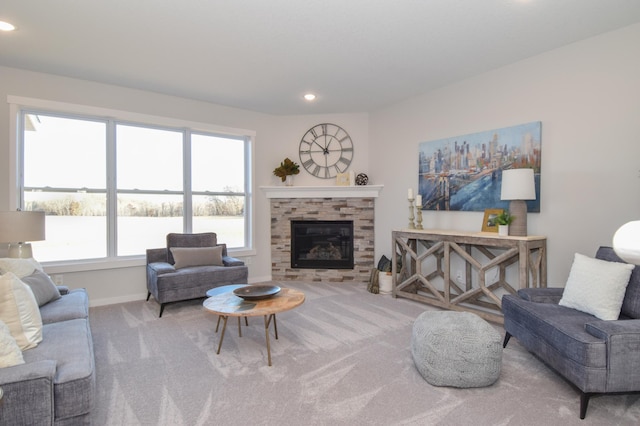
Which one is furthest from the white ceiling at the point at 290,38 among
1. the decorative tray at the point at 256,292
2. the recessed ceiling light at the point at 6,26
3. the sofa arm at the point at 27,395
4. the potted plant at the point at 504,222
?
the sofa arm at the point at 27,395

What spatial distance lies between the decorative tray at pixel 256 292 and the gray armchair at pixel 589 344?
1.92 metres

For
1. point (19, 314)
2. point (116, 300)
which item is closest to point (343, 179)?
point (116, 300)

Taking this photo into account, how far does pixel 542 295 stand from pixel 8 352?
3326mm

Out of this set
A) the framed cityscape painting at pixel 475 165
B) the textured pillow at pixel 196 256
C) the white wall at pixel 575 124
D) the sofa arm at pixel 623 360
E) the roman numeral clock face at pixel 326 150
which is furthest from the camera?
the roman numeral clock face at pixel 326 150

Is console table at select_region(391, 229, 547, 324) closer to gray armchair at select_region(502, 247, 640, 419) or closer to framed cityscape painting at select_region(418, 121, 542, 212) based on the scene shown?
framed cityscape painting at select_region(418, 121, 542, 212)

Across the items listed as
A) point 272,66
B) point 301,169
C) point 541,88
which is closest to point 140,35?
point 272,66

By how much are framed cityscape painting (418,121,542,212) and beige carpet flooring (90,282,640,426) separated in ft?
5.39

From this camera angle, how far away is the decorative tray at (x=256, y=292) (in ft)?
9.34

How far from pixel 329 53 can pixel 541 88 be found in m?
2.10

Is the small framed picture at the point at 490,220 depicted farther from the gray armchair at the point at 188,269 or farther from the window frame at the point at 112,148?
the window frame at the point at 112,148

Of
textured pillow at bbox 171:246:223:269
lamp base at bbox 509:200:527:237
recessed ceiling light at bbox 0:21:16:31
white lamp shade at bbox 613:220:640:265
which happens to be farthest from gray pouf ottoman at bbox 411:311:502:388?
recessed ceiling light at bbox 0:21:16:31

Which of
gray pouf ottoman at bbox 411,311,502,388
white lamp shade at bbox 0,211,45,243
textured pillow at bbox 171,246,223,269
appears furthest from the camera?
textured pillow at bbox 171,246,223,269

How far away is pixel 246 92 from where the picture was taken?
175 inches

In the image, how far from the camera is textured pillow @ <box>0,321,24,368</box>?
63.5 inches
